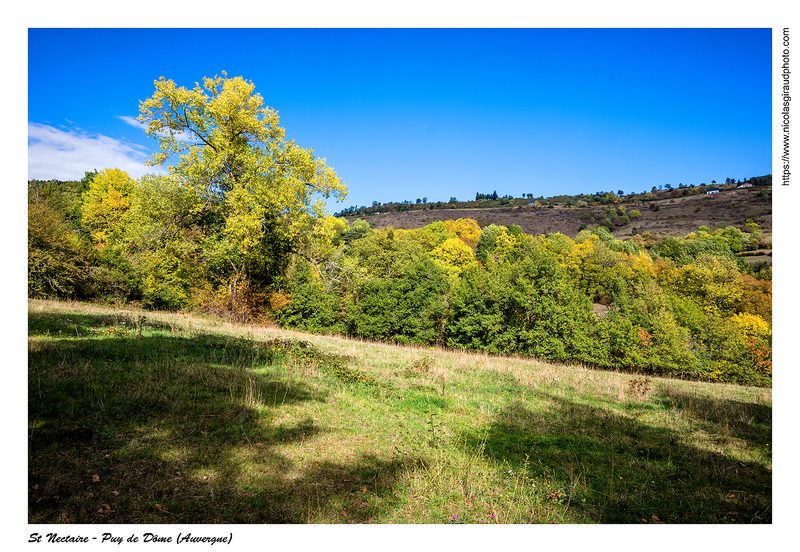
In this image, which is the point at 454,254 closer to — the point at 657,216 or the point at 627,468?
the point at 627,468

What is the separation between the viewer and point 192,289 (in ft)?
76.1

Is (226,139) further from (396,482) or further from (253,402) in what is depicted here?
(396,482)

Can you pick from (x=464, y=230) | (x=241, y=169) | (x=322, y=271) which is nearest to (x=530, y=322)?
(x=322, y=271)

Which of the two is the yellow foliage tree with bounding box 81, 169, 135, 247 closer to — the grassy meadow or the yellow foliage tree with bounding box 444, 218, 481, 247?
the grassy meadow

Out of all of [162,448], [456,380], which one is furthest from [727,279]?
[162,448]

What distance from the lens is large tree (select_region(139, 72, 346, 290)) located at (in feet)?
51.3

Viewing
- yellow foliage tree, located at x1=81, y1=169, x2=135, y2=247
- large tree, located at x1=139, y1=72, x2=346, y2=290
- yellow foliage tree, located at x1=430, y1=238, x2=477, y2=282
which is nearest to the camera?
large tree, located at x1=139, y1=72, x2=346, y2=290

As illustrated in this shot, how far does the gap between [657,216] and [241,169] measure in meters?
148

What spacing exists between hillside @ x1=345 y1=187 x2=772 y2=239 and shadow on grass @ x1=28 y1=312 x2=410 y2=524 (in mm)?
94874

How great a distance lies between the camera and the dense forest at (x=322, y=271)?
1650 centimetres

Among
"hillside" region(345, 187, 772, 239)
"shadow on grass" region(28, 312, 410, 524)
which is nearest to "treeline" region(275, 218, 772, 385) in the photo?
"shadow on grass" region(28, 312, 410, 524)

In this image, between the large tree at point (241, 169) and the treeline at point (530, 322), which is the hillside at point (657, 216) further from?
the large tree at point (241, 169)

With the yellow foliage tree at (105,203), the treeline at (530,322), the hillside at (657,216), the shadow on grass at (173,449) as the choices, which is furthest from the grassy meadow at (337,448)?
the hillside at (657,216)

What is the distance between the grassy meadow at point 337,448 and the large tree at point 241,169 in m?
7.75
